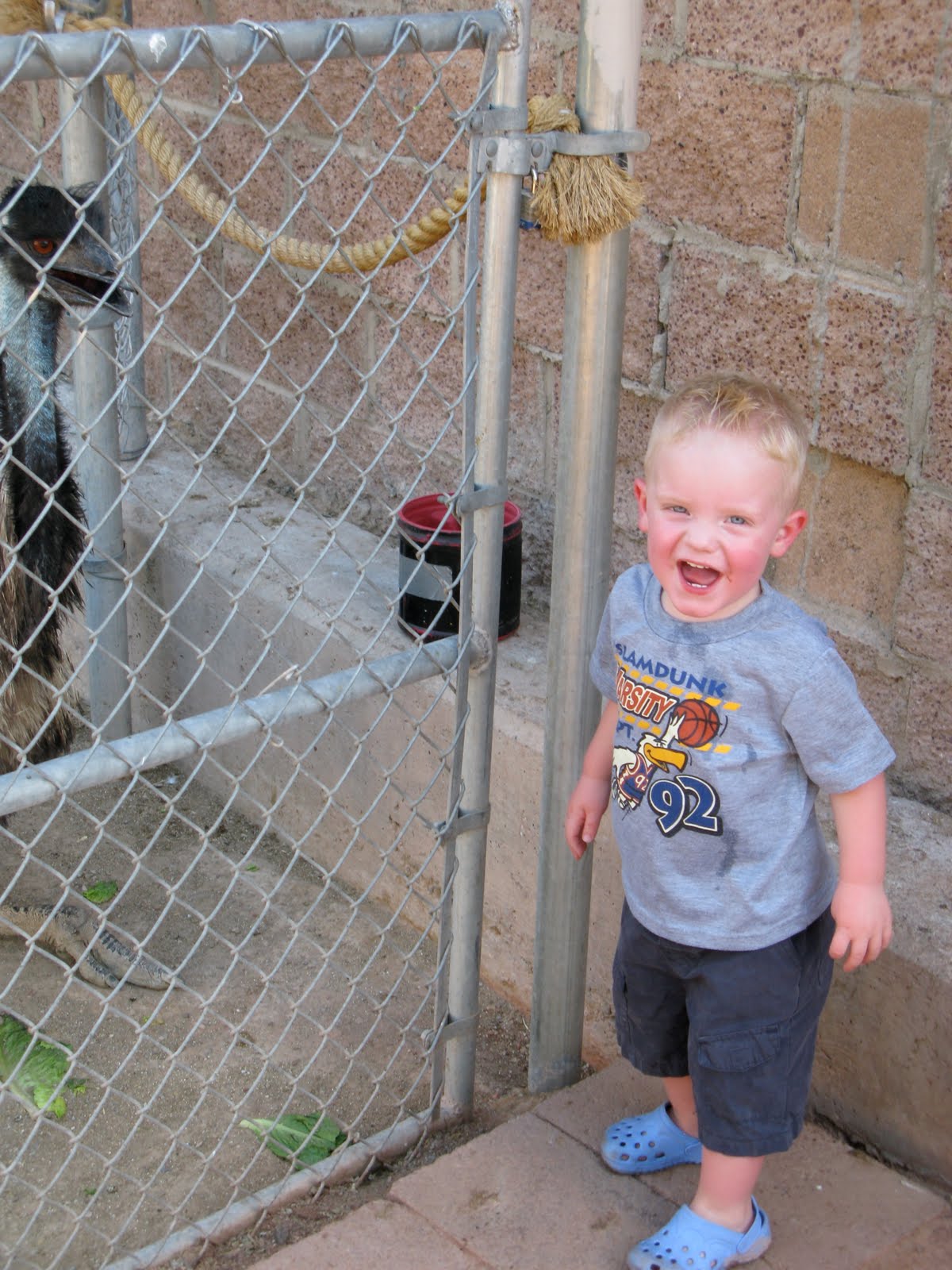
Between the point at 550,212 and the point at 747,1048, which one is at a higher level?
the point at 550,212

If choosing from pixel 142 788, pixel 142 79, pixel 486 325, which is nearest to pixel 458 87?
pixel 142 79

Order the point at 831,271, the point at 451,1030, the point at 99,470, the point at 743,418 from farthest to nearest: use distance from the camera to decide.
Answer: the point at 99,470, the point at 831,271, the point at 451,1030, the point at 743,418

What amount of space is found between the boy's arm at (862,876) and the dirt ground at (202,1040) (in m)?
0.75

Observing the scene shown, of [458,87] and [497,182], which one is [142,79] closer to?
[458,87]

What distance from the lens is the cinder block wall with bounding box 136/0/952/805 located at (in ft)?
8.07

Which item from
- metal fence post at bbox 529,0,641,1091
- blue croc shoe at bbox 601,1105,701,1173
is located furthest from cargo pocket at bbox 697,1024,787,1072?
metal fence post at bbox 529,0,641,1091

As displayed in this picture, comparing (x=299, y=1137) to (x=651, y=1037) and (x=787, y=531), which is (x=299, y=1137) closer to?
(x=651, y=1037)

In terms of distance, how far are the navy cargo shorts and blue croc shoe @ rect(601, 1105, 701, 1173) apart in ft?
0.93

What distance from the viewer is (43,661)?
3.28 metres

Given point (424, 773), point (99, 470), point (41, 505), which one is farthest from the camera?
point (99, 470)

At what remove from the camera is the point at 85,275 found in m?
2.73

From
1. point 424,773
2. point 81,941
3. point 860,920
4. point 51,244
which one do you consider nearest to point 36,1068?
point 81,941

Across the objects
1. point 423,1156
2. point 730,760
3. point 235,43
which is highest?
point 235,43

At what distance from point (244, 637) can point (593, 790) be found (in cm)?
165
